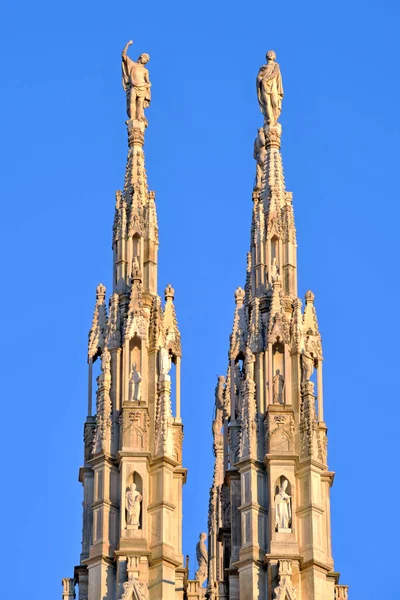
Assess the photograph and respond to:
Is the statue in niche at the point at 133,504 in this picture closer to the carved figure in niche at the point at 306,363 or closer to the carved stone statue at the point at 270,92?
the carved figure in niche at the point at 306,363

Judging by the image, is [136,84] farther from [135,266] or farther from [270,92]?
[135,266]

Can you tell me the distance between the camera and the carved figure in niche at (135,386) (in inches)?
2019

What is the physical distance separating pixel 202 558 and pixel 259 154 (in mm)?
15476

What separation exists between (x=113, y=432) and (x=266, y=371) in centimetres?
310

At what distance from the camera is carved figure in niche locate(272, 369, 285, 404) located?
5122cm

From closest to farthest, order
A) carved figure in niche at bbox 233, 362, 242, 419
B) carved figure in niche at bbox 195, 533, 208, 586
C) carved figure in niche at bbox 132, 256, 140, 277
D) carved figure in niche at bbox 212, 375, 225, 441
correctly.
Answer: carved figure in niche at bbox 233, 362, 242, 419, carved figure in niche at bbox 132, 256, 140, 277, carved figure in niche at bbox 212, 375, 225, 441, carved figure in niche at bbox 195, 533, 208, 586

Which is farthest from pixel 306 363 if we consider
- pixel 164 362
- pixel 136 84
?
pixel 136 84

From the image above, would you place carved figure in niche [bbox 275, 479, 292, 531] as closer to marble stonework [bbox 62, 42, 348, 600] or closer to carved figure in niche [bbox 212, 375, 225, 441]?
marble stonework [bbox 62, 42, 348, 600]

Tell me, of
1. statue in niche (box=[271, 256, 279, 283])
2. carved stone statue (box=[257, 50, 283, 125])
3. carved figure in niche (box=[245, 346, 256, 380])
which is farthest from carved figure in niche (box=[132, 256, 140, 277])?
carved stone statue (box=[257, 50, 283, 125])

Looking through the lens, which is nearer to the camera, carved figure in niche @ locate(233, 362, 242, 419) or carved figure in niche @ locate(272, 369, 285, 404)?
carved figure in niche @ locate(272, 369, 285, 404)

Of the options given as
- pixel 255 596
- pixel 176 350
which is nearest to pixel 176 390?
pixel 176 350

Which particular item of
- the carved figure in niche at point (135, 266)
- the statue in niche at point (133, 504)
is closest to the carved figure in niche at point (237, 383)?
the carved figure in niche at point (135, 266)

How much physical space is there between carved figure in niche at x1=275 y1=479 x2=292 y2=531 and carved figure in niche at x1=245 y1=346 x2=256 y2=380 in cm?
238

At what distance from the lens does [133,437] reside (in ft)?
166
